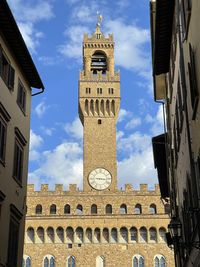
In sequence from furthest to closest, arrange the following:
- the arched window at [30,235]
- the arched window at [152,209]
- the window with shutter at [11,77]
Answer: the arched window at [152,209]
the arched window at [30,235]
the window with shutter at [11,77]

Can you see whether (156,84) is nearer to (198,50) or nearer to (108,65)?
(198,50)

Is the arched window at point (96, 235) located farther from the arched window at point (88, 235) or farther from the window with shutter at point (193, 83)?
the window with shutter at point (193, 83)

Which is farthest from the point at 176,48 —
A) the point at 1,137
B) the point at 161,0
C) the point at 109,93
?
the point at 109,93

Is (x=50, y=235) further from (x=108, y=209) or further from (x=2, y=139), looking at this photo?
(x=2, y=139)

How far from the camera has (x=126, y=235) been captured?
43969mm

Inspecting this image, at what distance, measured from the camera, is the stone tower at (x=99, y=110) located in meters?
47.9

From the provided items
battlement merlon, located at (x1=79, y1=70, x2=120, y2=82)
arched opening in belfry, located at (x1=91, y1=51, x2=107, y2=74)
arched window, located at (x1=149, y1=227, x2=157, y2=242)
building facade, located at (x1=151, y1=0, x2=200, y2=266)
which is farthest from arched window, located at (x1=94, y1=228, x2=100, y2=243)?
building facade, located at (x1=151, y1=0, x2=200, y2=266)

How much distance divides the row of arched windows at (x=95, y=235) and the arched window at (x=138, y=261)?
51.5 inches

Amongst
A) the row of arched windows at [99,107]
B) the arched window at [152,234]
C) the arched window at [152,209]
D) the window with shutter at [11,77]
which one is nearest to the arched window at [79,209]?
the arched window at [152,209]

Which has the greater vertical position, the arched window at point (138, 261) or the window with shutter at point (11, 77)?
the window with shutter at point (11, 77)

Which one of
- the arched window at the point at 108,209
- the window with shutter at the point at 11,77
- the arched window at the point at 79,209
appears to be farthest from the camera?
the arched window at the point at 108,209

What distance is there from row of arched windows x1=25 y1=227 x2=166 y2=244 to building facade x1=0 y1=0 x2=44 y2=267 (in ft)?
91.6

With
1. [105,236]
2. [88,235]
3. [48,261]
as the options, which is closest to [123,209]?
[105,236]

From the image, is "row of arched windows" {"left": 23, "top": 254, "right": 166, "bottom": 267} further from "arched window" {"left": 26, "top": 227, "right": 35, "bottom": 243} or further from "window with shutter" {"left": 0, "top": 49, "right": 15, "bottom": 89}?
"window with shutter" {"left": 0, "top": 49, "right": 15, "bottom": 89}
